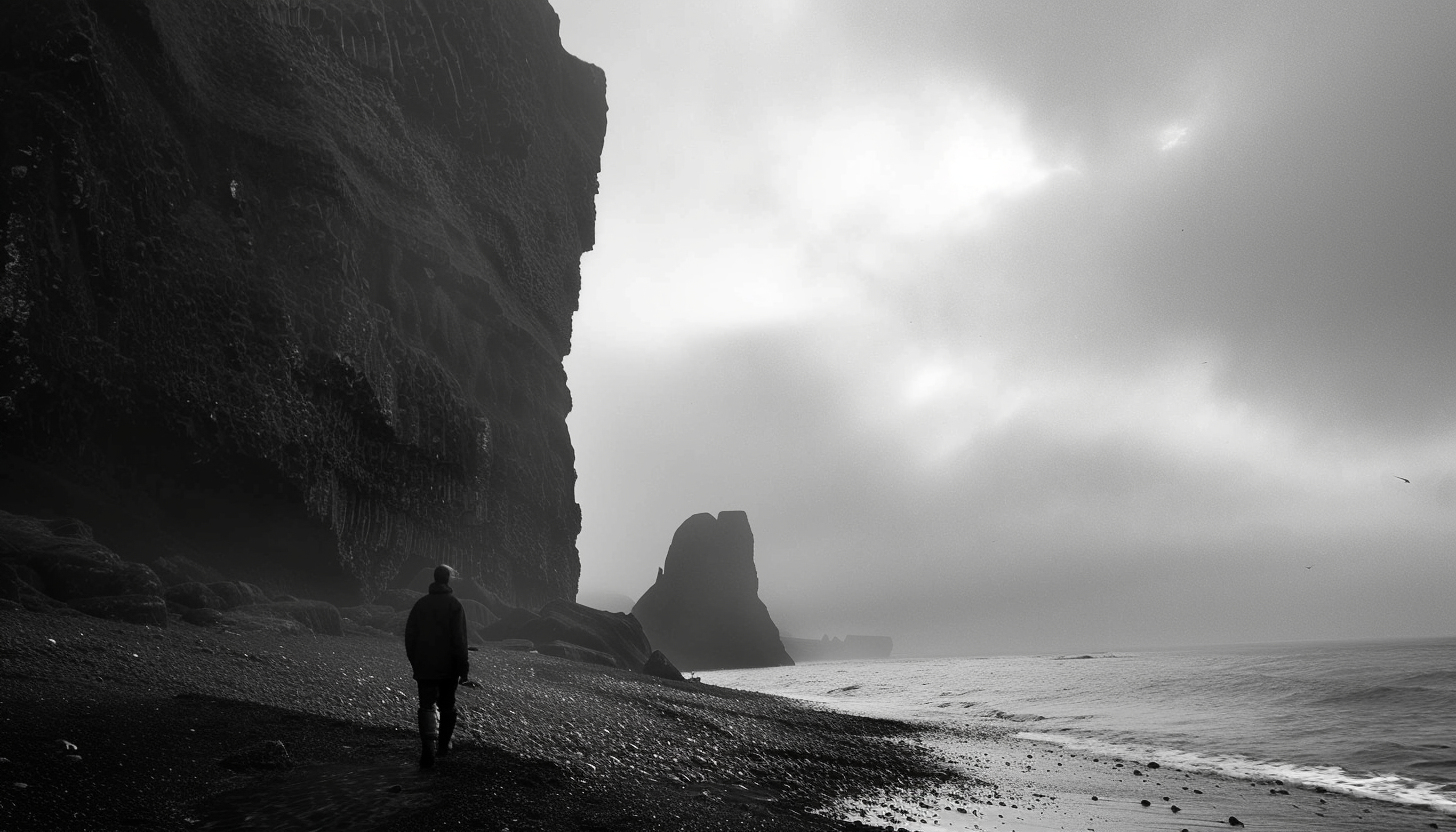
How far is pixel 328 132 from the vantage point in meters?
38.6

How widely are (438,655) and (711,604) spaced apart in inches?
4284

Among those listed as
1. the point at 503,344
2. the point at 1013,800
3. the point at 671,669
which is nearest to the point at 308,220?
the point at 503,344

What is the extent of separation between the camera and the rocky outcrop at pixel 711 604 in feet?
375

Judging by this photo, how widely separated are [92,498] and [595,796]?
26102 millimetres

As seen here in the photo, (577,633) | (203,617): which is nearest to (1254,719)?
(577,633)

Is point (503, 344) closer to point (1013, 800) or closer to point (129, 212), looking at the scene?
point (129, 212)

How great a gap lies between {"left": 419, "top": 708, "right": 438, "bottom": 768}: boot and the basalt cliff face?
23993 millimetres

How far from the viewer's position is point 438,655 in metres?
10.1

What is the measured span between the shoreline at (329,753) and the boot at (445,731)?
265mm

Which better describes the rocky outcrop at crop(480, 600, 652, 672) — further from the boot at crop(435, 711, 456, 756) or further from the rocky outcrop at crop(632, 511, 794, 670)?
the rocky outcrop at crop(632, 511, 794, 670)

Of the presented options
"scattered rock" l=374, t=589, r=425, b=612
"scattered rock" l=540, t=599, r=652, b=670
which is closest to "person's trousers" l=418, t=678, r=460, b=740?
"scattered rock" l=374, t=589, r=425, b=612

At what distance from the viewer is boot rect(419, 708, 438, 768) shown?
959 centimetres

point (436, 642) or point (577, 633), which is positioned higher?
point (436, 642)

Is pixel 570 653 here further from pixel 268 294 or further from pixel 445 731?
pixel 445 731
